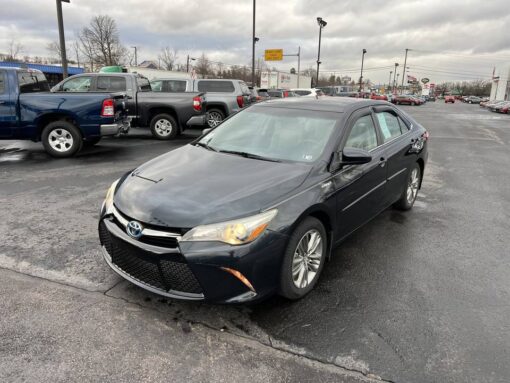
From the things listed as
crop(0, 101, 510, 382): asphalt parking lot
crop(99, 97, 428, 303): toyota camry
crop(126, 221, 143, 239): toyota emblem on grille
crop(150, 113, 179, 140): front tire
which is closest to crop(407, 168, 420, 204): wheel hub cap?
crop(0, 101, 510, 382): asphalt parking lot

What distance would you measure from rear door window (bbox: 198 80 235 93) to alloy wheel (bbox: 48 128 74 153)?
5623 mm

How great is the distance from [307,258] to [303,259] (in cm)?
7

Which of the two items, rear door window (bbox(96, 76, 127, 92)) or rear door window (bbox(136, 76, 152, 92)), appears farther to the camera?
rear door window (bbox(136, 76, 152, 92))

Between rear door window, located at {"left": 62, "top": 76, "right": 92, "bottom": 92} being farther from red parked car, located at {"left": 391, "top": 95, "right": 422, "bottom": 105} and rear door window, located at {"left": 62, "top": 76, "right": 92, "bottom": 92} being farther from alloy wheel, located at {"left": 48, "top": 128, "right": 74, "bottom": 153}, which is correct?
red parked car, located at {"left": 391, "top": 95, "right": 422, "bottom": 105}

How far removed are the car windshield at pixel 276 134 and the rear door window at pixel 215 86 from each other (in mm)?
9150

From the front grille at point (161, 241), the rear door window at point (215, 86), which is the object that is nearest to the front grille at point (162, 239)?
the front grille at point (161, 241)

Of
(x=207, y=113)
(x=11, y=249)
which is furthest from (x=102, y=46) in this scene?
(x=11, y=249)

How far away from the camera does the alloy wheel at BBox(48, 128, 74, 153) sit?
8.48 metres

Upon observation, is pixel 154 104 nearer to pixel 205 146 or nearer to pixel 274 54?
pixel 205 146

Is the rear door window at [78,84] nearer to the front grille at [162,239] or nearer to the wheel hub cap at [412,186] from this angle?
the wheel hub cap at [412,186]

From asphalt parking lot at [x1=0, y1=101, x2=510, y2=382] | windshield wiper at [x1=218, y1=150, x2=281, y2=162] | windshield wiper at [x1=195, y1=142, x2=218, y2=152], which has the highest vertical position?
windshield wiper at [x1=195, y1=142, x2=218, y2=152]

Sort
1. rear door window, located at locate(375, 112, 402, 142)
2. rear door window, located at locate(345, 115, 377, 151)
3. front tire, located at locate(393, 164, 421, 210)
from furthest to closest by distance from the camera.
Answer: front tire, located at locate(393, 164, 421, 210), rear door window, located at locate(375, 112, 402, 142), rear door window, located at locate(345, 115, 377, 151)

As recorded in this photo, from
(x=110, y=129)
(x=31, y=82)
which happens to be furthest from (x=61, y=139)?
(x=31, y=82)

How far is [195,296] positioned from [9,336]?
132 centimetres
